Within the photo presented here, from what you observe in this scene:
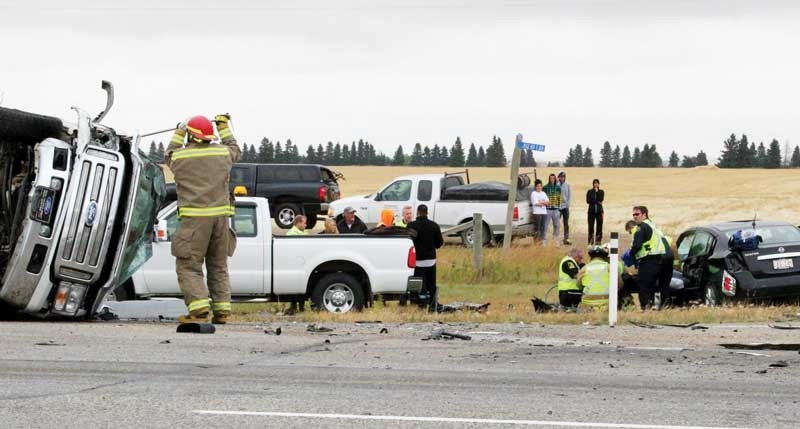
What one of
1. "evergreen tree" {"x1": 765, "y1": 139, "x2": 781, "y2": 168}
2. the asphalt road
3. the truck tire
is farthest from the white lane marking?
"evergreen tree" {"x1": 765, "y1": 139, "x2": 781, "y2": 168}

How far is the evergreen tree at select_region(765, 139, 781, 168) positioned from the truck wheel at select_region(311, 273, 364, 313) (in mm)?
91684

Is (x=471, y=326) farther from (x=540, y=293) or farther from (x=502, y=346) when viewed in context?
(x=540, y=293)

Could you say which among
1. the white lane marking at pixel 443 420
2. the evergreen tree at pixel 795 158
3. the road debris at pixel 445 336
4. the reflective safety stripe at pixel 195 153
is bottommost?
the white lane marking at pixel 443 420

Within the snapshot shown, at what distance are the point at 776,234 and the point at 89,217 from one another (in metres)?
10.1

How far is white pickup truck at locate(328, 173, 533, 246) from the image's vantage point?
1159 inches

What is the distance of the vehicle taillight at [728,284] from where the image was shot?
17.7 metres

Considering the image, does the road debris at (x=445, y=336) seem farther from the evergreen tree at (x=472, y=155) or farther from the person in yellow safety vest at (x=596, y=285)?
the evergreen tree at (x=472, y=155)

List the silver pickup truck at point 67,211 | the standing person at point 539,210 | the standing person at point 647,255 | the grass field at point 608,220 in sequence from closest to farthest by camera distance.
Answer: the silver pickup truck at point 67,211 → the grass field at point 608,220 → the standing person at point 647,255 → the standing person at point 539,210

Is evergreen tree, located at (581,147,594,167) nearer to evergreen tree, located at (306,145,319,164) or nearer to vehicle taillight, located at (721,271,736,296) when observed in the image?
evergreen tree, located at (306,145,319,164)

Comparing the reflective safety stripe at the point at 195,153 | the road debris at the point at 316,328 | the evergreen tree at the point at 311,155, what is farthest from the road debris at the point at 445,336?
the evergreen tree at the point at 311,155

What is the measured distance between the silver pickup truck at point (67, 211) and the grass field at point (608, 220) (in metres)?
2.38

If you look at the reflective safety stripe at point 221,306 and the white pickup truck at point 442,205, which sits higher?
the white pickup truck at point 442,205

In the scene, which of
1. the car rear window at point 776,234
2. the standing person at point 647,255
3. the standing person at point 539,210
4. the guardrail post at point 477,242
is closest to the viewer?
the standing person at point 647,255

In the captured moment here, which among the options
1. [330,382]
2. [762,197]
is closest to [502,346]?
[330,382]
